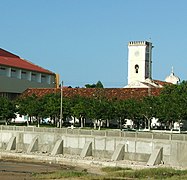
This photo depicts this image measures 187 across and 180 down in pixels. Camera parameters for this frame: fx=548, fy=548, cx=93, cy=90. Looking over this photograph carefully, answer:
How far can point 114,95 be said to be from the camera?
98.2 m

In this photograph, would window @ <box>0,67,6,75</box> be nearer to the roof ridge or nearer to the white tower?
the roof ridge

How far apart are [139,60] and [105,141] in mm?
93143

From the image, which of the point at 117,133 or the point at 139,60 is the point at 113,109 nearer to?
the point at 117,133

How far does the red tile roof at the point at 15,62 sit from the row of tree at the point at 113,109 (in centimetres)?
2465

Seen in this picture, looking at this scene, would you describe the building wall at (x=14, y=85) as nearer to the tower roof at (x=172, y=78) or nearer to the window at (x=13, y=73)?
the window at (x=13, y=73)

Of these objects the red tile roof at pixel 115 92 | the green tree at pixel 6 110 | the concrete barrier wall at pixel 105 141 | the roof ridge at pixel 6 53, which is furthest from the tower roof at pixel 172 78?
the concrete barrier wall at pixel 105 141

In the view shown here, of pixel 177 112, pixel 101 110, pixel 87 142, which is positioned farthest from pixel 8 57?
pixel 87 142

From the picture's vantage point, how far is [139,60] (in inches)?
5625

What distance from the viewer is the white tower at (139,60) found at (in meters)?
140

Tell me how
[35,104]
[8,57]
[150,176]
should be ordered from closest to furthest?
1. [150,176]
2. [35,104]
3. [8,57]

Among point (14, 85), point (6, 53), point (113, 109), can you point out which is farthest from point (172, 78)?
point (113, 109)

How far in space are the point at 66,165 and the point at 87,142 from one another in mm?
3841

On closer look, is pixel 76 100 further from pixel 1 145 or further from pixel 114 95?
pixel 1 145

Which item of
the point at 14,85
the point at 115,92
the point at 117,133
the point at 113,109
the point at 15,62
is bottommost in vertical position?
the point at 117,133
